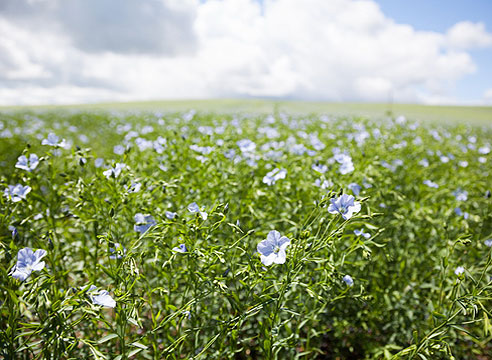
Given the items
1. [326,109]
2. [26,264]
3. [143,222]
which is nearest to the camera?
[26,264]

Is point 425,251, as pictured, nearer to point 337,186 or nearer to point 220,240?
point 337,186

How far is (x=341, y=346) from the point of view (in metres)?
2.30

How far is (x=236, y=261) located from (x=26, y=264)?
1.00 m

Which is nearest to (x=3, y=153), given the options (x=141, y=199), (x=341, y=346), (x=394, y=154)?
(x=141, y=199)

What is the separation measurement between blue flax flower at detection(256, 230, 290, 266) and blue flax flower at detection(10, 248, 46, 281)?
874 mm

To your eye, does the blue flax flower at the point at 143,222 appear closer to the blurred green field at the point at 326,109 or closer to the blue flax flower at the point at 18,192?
the blue flax flower at the point at 18,192

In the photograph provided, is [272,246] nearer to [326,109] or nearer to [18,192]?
[18,192]

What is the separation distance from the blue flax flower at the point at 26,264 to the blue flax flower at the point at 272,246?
87cm

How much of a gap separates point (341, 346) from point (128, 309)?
1551 millimetres

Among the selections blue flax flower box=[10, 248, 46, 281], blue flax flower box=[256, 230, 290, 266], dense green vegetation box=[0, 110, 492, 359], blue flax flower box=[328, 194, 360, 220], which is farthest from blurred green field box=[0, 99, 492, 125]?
blue flax flower box=[10, 248, 46, 281]

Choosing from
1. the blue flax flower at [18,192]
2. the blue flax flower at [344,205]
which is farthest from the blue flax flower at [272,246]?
the blue flax flower at [18,192]

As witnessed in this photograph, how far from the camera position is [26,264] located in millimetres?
1360

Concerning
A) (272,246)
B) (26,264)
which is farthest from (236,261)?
(26,264)

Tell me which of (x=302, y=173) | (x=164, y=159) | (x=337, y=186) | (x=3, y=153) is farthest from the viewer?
(x=3, y=153)
